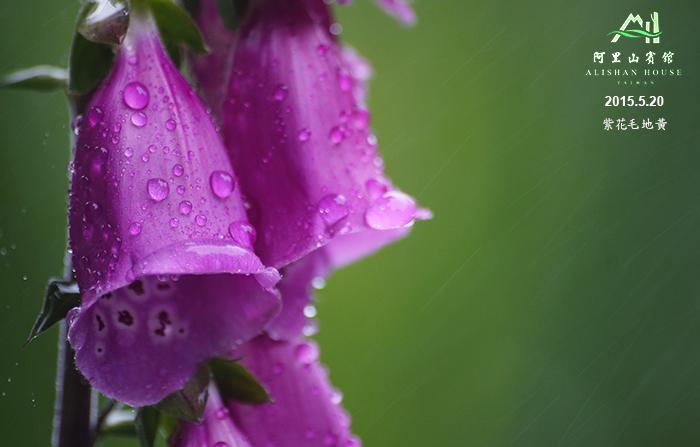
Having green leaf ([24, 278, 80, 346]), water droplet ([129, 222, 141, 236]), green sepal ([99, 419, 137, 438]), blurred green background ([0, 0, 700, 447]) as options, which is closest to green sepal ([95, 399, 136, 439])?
green sepal ([99, 419, 137, 438])

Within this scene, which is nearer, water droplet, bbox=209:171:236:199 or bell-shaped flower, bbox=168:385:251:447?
water droplet, bbox=209:171:236:199

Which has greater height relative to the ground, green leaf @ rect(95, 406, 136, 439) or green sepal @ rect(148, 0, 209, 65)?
green sepal @ rect(148, 0, 209, 65)

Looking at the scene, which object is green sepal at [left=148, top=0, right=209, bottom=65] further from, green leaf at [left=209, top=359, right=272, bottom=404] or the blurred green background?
the blurred green background

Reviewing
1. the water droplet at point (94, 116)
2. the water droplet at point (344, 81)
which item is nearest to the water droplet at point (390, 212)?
the water droplet at point (344, 81)

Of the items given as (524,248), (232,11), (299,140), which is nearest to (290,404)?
(299,140)

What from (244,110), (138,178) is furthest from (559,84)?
(138,178)

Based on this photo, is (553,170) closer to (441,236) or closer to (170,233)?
(441,236)

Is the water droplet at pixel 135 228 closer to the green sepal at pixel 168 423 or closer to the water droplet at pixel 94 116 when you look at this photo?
the water droplet at pixel 94 116
